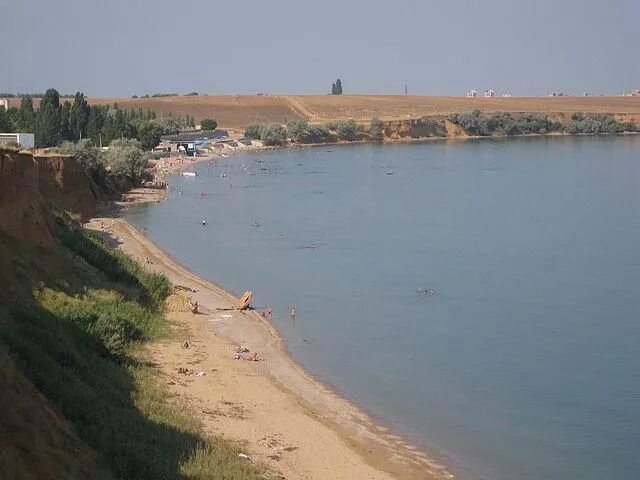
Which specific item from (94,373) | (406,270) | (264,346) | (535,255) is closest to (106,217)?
(406,270)

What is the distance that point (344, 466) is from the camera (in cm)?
1605

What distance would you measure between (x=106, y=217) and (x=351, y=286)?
836 inches

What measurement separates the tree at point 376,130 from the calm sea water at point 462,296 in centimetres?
7519

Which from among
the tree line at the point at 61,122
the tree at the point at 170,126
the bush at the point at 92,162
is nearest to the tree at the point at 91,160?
the bush at the point at 92,162

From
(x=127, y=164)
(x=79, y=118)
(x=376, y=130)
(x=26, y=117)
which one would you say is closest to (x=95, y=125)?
(x=79, y=118)

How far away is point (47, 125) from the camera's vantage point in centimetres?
7838

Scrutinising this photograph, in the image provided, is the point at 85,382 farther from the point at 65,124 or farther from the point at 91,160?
the point at 65,124

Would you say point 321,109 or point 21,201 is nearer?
point 21,201

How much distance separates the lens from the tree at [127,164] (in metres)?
66.1

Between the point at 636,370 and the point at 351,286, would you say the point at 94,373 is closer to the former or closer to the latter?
the point at 636,370

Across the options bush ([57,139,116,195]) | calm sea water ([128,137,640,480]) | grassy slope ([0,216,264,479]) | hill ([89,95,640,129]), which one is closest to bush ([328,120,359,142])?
hill ([89,95,640,129])

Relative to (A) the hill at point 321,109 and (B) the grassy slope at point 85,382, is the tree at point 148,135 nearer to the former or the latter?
(A) the hill at point 321,109

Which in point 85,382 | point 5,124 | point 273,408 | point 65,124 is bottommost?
point 273,408

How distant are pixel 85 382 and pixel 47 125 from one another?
67.4 m
